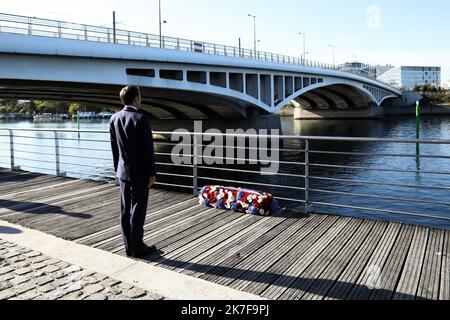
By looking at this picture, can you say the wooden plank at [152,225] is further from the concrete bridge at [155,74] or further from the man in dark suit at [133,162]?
the concrete bridge at [155,74]

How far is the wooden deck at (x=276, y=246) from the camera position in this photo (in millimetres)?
3955

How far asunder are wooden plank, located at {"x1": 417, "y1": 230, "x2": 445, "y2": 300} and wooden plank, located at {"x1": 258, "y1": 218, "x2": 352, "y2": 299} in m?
1.08

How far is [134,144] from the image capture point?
4520 millimetres

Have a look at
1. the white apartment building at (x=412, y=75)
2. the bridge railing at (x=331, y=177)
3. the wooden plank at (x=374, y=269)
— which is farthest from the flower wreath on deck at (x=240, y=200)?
the white apartment building at (x=412, y=75)

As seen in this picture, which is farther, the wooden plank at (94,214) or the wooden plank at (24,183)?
the wooden plank at (24,183)

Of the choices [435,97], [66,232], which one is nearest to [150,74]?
[66,232]

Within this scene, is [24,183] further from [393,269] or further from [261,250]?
[393,269]

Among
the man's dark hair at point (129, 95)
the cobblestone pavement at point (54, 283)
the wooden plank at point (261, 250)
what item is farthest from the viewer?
the man's dark hair at point (129, 95)

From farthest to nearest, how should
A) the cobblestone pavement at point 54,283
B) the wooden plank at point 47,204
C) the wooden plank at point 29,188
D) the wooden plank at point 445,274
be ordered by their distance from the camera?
the wooden plank at point 29,188 → the wooden plank at point 47,204 → the cobblestone pavement at point 54,283 → the wooden plank at point 445,274

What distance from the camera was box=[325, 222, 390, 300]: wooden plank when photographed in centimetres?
379

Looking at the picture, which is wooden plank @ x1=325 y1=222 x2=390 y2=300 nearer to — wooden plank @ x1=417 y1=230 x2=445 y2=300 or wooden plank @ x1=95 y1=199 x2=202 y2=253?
wooden plank @ x1=417 y1=230 x2=445 y2=300

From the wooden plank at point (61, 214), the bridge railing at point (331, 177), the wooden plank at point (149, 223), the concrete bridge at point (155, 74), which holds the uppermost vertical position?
the concrete bridge at point (155, 74)

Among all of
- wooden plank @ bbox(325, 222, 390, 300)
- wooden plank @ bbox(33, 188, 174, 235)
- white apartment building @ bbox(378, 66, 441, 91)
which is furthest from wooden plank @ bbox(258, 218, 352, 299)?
white apartment building @ bbox(378, 66, 441, 91)
